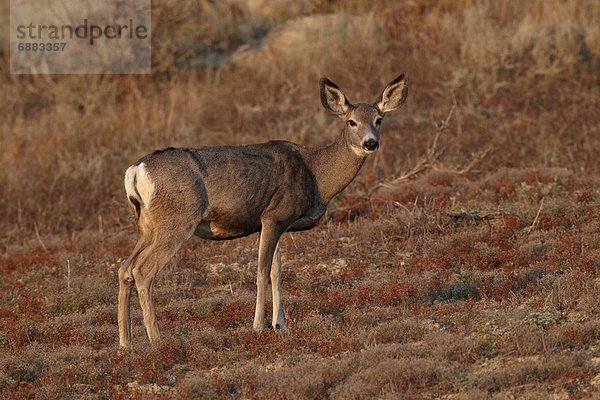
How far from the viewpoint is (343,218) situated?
13.7m

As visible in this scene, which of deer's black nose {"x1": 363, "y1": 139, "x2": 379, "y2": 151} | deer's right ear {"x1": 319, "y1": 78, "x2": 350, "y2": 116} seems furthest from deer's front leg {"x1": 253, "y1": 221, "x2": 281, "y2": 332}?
deer's right ear {"x1": 319, "y1": 78, "x2": 350, "y2": 116}

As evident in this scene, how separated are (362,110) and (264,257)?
1.79 metres

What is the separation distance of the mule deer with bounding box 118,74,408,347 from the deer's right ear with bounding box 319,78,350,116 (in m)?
0.26

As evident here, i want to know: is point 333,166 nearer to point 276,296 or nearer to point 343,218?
point 276,296

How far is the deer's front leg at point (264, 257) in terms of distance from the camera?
912cm

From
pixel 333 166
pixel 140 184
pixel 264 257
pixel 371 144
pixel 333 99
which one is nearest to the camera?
pixel 140 184

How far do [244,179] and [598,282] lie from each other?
11.1 ft

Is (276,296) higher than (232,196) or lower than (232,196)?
lower

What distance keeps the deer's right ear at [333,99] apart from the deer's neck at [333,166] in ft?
1.31

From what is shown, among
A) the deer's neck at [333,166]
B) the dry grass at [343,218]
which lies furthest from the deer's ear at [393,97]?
the dry grass at [343,218]

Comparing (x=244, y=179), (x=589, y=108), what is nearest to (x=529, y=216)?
(x=244, y=179)

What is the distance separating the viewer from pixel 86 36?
797 inches

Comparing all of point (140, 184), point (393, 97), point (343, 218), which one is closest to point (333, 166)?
point (393, 97)

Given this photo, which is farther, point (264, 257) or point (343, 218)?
point (343, 218)
